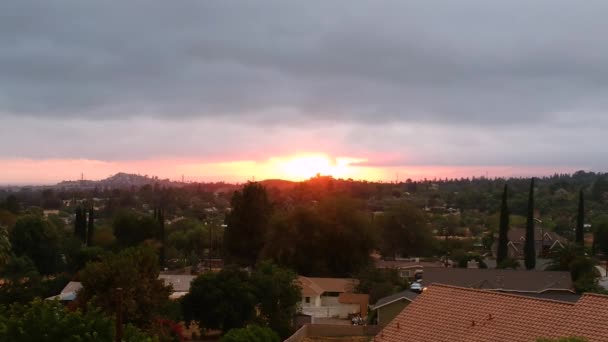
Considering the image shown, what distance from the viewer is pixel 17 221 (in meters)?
58.5

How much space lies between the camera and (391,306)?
112 ft

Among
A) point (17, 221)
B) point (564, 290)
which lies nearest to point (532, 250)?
point (564, 290)

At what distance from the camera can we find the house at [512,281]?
38.8 m

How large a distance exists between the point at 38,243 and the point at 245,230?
717 inches

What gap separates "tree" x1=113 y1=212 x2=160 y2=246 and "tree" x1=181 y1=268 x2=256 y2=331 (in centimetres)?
2630

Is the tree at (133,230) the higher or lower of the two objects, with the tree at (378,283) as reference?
higher

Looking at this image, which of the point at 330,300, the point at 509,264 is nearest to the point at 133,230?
the point at 330,300

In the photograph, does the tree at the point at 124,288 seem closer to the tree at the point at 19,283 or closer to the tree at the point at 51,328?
the tree at the point at 19,283

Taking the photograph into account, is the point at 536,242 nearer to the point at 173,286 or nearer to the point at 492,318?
the point at 173,286

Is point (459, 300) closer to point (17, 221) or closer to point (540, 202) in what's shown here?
point (17, 221)

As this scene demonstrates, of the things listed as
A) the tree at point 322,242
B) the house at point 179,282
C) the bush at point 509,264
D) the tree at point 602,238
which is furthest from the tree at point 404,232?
the house at point 179,282

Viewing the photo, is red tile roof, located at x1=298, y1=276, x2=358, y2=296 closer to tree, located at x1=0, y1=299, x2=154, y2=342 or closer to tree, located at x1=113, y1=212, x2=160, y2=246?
tree, located at x1=113, y1=212, x2=160, y2=246

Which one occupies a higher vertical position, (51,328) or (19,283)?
(51,328)

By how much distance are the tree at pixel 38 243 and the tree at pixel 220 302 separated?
1139 inches
